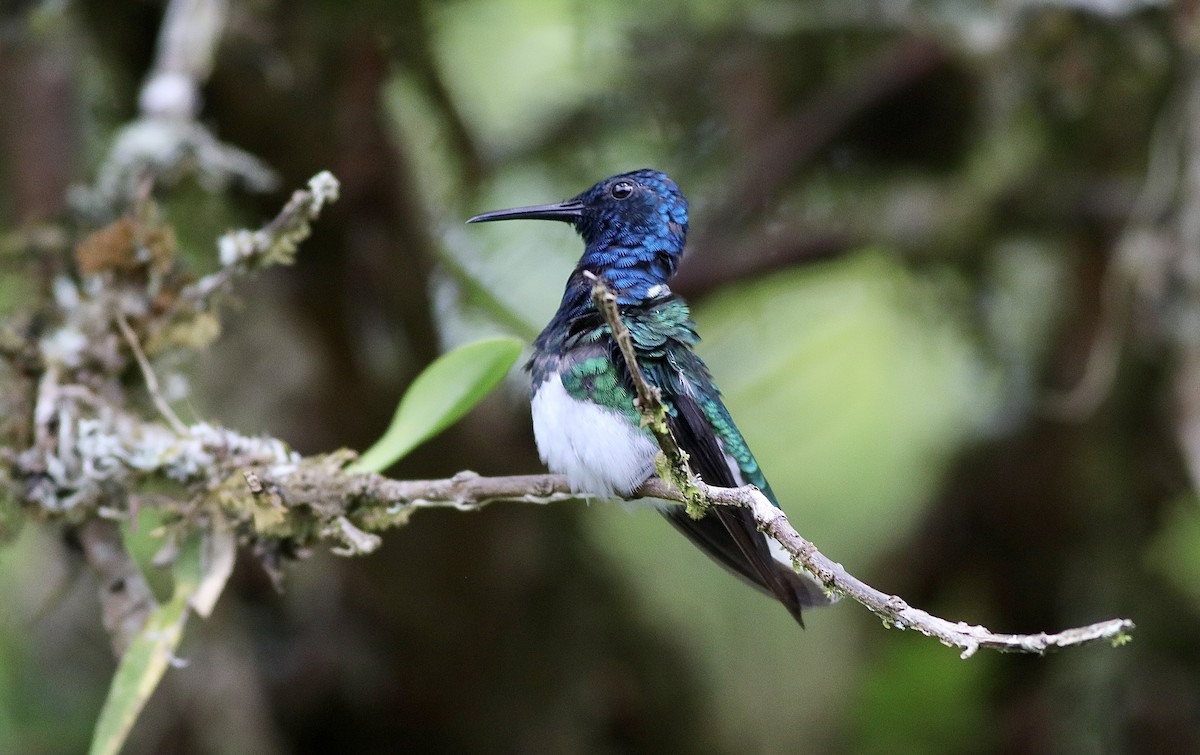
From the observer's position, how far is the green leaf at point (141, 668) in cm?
170

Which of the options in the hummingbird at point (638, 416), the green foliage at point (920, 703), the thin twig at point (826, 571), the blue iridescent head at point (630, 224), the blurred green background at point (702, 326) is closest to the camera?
the thin twig at point (826, 571)

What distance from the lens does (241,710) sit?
3.09m

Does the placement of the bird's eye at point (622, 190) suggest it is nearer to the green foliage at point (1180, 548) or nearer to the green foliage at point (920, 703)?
the green foliage at point (920, 703)

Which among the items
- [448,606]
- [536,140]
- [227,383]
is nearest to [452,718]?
[448,606]

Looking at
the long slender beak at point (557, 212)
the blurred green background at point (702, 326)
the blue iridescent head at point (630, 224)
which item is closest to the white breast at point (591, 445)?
the blue iridescent head at point (630, 224)

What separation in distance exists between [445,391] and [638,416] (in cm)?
30

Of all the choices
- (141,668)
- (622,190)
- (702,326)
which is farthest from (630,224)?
(702,326)

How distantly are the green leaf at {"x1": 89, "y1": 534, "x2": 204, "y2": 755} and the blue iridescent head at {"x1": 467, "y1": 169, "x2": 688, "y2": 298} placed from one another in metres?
0.87

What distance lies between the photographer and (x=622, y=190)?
89.5 inches

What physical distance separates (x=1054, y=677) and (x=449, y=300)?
6.86 ft

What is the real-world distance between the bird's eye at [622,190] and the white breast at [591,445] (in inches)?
20.2

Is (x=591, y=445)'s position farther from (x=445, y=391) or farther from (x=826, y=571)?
(x=826, y=571)

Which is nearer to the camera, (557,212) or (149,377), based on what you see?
(149,377)

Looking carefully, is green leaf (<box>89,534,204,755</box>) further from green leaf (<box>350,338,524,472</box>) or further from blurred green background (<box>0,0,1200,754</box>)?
blurred green background (<box>0,0,1200,754</box>)
